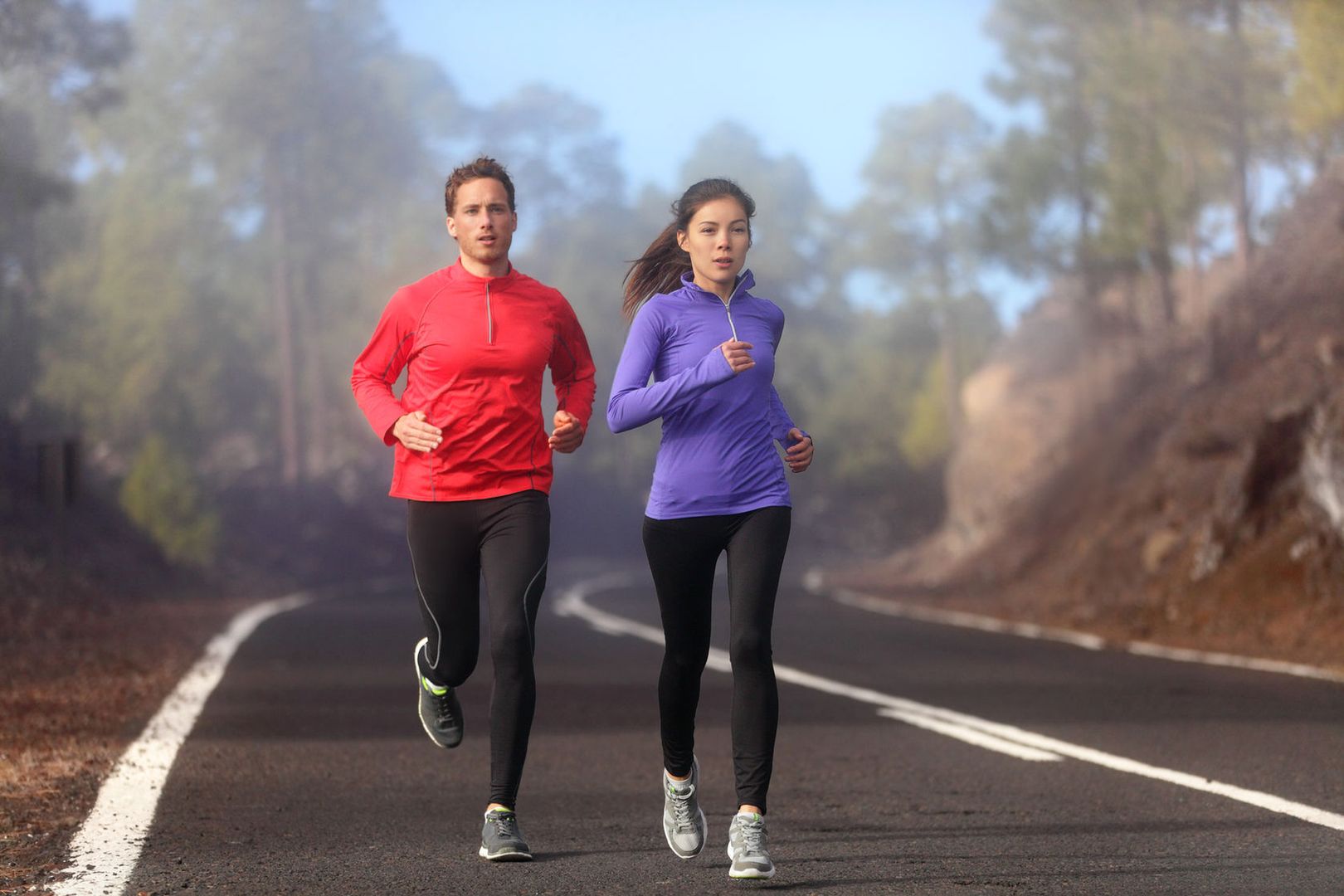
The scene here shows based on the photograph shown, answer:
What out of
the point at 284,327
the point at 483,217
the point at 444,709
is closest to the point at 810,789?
the point at 444,709

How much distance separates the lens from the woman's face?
600cm

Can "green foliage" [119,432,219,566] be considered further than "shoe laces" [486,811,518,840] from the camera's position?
Yes

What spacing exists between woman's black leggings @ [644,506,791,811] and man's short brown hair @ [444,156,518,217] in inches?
52.1

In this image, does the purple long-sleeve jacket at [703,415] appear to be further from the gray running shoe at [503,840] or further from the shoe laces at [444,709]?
the shoe laces at [444,709]

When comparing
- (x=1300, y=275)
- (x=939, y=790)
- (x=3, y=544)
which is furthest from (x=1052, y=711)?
(x=3, y=544)

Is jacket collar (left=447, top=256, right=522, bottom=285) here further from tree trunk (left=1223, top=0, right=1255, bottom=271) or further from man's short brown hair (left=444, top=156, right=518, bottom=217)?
tree trunk (left=1223, top=0, right=1255, bottom=271)

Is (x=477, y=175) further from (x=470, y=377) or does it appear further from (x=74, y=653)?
(x=74, y=653)

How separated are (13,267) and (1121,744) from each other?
132 feet

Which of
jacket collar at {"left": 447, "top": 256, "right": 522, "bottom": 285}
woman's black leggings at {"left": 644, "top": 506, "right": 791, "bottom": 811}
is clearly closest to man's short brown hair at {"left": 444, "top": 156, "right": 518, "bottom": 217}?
jacket collar at {"left": 447, "top": 256, "right": 522, "bottom": 285}

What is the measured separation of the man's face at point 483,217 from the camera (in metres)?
6.29

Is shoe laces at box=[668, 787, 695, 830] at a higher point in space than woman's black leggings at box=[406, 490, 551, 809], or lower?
lower

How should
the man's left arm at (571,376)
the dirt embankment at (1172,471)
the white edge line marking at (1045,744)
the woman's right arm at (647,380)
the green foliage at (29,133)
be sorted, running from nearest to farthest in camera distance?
the woman's right arm at (647,380), the man's left arm at (571,376), the white edge line marking at (1045,744), the dirt embankment at (1172,471), the green foliage at (29,133)

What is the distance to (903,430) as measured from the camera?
74062mm

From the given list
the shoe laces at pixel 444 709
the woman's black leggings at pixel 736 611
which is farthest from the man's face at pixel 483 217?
the shoe laces at pixel 444 709
